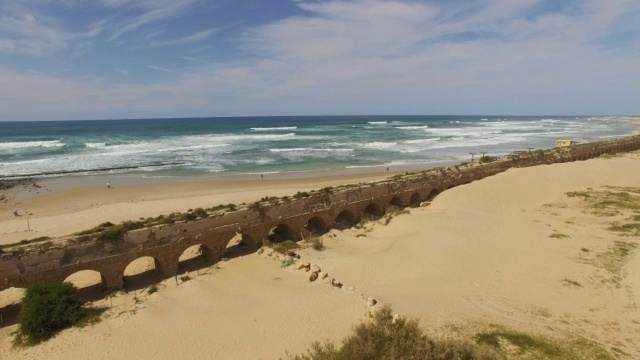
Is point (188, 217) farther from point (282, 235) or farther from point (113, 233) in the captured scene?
point (282, 235)

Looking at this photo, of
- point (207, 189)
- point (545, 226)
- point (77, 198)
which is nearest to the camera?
point (545, 226)

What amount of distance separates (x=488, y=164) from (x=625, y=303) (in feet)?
60.9

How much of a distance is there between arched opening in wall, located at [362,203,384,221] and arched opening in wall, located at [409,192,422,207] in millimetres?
2804

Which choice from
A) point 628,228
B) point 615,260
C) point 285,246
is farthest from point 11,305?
point 628,228

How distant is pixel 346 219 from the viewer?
2139cm

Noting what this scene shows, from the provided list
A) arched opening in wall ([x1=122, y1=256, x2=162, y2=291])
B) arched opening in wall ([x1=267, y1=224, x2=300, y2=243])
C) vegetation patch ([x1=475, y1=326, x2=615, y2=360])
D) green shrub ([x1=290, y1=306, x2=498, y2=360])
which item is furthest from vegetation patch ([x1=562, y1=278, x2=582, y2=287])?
arched opening in wall ([x1=122, y1=256, x2=162, y2=291])

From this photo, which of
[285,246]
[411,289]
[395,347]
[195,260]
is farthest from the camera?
[285,246]

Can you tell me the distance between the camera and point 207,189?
3145 cm

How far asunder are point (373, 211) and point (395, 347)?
555 inches

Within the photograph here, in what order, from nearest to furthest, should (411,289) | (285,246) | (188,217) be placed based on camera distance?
(411,289) → (188,217) → (285,246)

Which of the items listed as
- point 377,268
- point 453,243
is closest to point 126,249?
point 377,268

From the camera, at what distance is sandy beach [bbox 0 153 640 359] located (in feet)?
36.7

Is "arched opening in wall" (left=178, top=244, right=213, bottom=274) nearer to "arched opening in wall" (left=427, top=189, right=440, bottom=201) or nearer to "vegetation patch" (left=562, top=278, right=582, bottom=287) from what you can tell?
"vegetation patch" (left=562, top=278, right=582, bottom=287)

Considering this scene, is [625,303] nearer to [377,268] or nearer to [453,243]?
[453,243]
